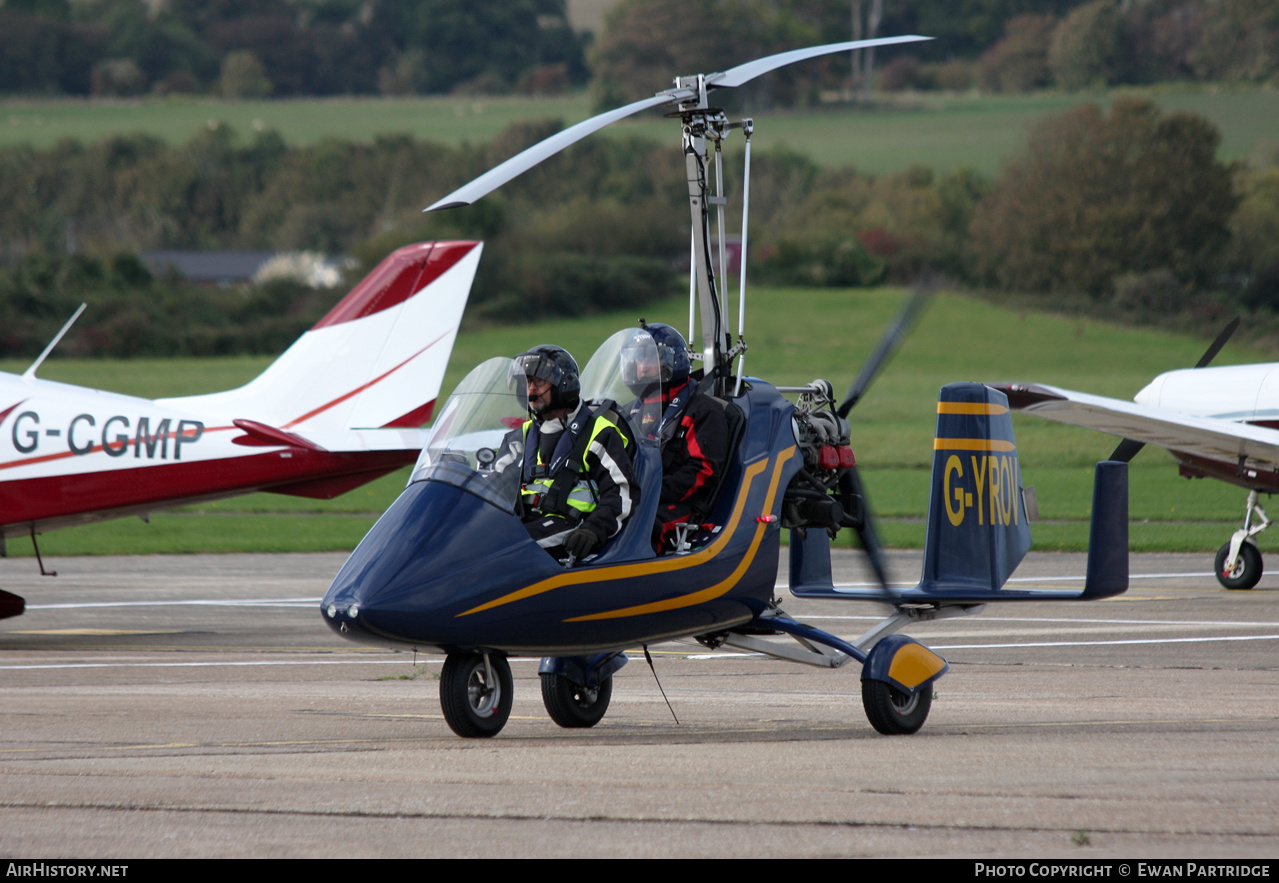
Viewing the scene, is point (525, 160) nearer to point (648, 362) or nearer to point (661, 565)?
point (648, 362)

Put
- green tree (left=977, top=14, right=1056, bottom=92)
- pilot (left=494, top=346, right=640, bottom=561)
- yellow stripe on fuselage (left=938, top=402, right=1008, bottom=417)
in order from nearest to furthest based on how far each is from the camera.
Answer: pilot (left=494, top=346, right=640, bottom=561)
yellow stripe on fuselage (left=938, top=402, right=1008, bottom=417)
green tree (left=977, top=14, right=1056, bottom=92)

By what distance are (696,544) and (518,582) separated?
1219 mm

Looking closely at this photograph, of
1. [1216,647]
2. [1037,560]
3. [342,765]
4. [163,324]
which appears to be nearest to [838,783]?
[342,765]

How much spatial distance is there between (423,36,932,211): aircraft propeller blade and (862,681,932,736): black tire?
128 inches

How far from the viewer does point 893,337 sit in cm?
873

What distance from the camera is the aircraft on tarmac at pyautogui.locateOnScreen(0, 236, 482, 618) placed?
14.1 meters

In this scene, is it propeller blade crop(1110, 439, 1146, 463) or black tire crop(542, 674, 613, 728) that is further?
propeller blade crop(1110, 439, 1146, 463)

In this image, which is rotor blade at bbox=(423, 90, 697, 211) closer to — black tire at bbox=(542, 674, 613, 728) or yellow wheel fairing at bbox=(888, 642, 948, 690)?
black tire at bbox=(542, 674, 613, 728)

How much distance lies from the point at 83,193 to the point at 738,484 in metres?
81.0

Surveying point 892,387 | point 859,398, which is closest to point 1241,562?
point 859,398

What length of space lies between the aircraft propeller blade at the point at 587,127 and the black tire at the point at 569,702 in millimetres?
2707

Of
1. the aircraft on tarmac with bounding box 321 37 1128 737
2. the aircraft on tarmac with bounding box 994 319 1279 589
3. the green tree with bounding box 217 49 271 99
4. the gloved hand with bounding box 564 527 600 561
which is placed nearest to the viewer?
the aircraft on tarmac with bounding box 321 37 1128 737

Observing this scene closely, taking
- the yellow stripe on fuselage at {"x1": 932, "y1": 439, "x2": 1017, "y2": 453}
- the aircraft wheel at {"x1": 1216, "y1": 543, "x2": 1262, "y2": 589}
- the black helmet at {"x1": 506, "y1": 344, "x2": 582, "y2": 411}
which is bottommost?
the aircraft wheel at {"x1": 1216, "y1": 543, "x2": 1262, "y2": 589}

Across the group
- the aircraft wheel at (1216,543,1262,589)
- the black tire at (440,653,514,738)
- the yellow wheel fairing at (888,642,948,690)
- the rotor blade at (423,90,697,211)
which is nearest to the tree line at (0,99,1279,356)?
the aircraft wheel at (1216,543,1262,589)
